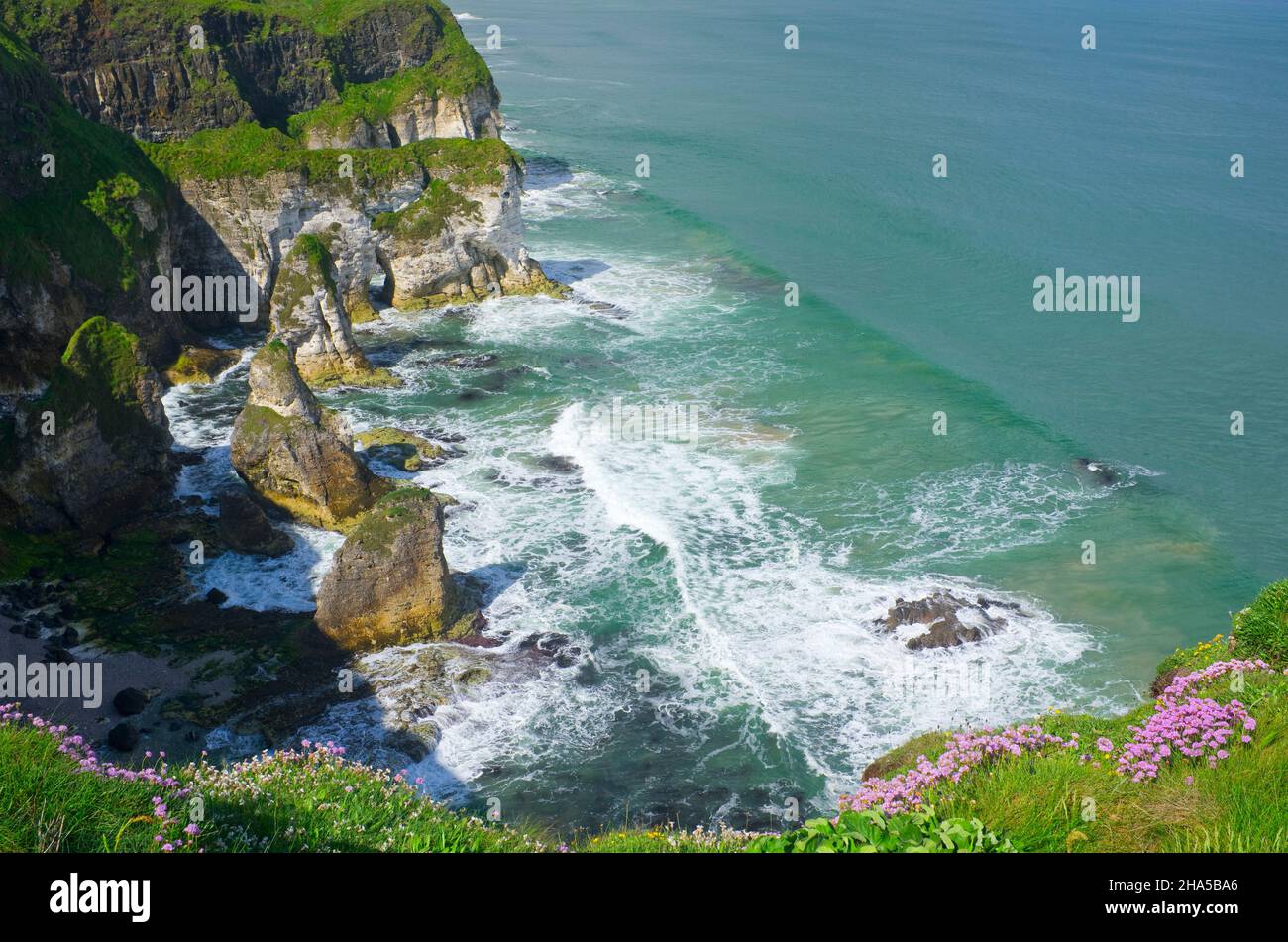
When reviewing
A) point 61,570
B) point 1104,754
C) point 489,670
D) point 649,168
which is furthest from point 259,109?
point 1104,754

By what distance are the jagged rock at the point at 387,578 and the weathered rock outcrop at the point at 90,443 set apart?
913 centimetres

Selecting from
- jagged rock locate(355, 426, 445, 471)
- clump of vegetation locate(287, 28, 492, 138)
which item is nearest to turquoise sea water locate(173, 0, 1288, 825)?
jagged rock locate(355, 426, 445, 471)

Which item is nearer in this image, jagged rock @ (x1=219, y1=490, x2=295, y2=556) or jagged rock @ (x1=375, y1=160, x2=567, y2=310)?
jagged rock @ (x1=219, y1=490, x2=295, y2=556)

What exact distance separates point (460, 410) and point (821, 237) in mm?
31711

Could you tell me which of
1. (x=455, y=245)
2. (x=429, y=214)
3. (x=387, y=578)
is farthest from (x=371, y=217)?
(x=387, y=578)

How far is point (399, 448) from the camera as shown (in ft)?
131

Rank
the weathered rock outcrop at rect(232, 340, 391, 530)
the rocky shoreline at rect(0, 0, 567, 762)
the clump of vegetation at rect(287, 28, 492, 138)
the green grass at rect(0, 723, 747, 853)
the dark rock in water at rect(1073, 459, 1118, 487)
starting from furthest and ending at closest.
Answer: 1. the clump of vegetation at rect(287, 28, 492, 138)
2. the dark rock in water at rect(1073, 459, 1118, 487)
3. the weathered rock outcrop at rect(232, 340, 391, 530)
4. the rocky shoreline at rect(0, 0, 567, 762)
5. the green grass at rect(0, 723, 747, 853)

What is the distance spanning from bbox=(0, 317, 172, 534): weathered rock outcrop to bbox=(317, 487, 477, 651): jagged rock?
9132 mm

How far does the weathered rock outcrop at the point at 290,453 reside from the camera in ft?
112

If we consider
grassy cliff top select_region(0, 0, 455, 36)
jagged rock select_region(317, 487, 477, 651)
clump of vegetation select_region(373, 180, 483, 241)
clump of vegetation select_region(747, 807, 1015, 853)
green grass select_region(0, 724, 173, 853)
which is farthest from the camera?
grassy cliff top select_region(0, 0, 455, 36)

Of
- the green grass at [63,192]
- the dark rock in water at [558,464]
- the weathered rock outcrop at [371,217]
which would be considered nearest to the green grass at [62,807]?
the dark rock in water at [558,464]

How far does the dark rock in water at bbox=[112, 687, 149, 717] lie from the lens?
26270 millimetres

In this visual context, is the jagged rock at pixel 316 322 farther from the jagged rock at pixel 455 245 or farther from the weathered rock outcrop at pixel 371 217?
the jagged rock at pixel 455 245

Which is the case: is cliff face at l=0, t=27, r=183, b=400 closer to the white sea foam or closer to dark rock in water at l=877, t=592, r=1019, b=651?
the white sea foam
